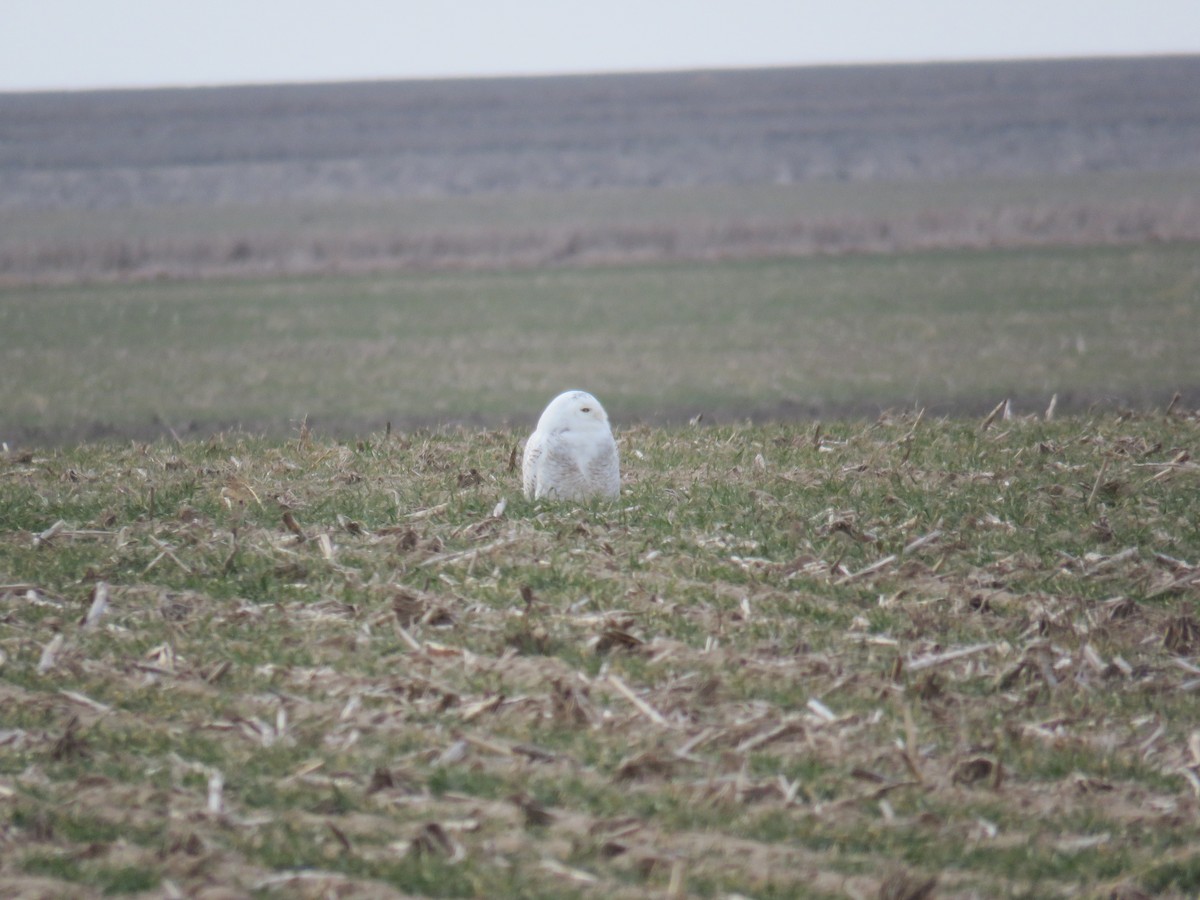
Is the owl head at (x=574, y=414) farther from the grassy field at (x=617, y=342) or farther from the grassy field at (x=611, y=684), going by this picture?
the grassy field at (x=617, y=342)

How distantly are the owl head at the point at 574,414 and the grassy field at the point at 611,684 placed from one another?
47 cm

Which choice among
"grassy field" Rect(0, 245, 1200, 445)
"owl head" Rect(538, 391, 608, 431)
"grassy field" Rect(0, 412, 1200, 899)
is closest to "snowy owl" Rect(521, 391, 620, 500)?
"owl head" Rect(538, 391, 608, 431)

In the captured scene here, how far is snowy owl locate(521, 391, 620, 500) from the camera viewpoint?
7.11m

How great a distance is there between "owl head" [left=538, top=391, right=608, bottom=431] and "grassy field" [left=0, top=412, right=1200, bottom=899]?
1.56 feet

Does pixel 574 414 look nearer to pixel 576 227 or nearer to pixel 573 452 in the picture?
pixel 573 452

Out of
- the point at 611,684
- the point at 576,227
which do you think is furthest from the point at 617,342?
the point at 611,684

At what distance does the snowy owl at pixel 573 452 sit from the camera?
7.11 meters

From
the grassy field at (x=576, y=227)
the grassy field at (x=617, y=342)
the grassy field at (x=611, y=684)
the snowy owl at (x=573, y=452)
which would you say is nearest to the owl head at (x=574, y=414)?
the snowy owl at (x=573, y=452)

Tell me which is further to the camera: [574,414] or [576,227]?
[576,227]

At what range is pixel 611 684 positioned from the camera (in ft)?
16.5

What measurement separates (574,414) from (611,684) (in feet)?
7.69

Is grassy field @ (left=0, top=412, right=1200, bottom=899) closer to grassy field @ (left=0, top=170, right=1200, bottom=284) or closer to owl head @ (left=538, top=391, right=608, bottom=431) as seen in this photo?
owl head @ (left=538, top=391, right=608, bottom=431)

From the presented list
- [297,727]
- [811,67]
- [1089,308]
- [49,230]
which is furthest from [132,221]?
[811,67]

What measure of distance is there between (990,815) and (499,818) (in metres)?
1.54
